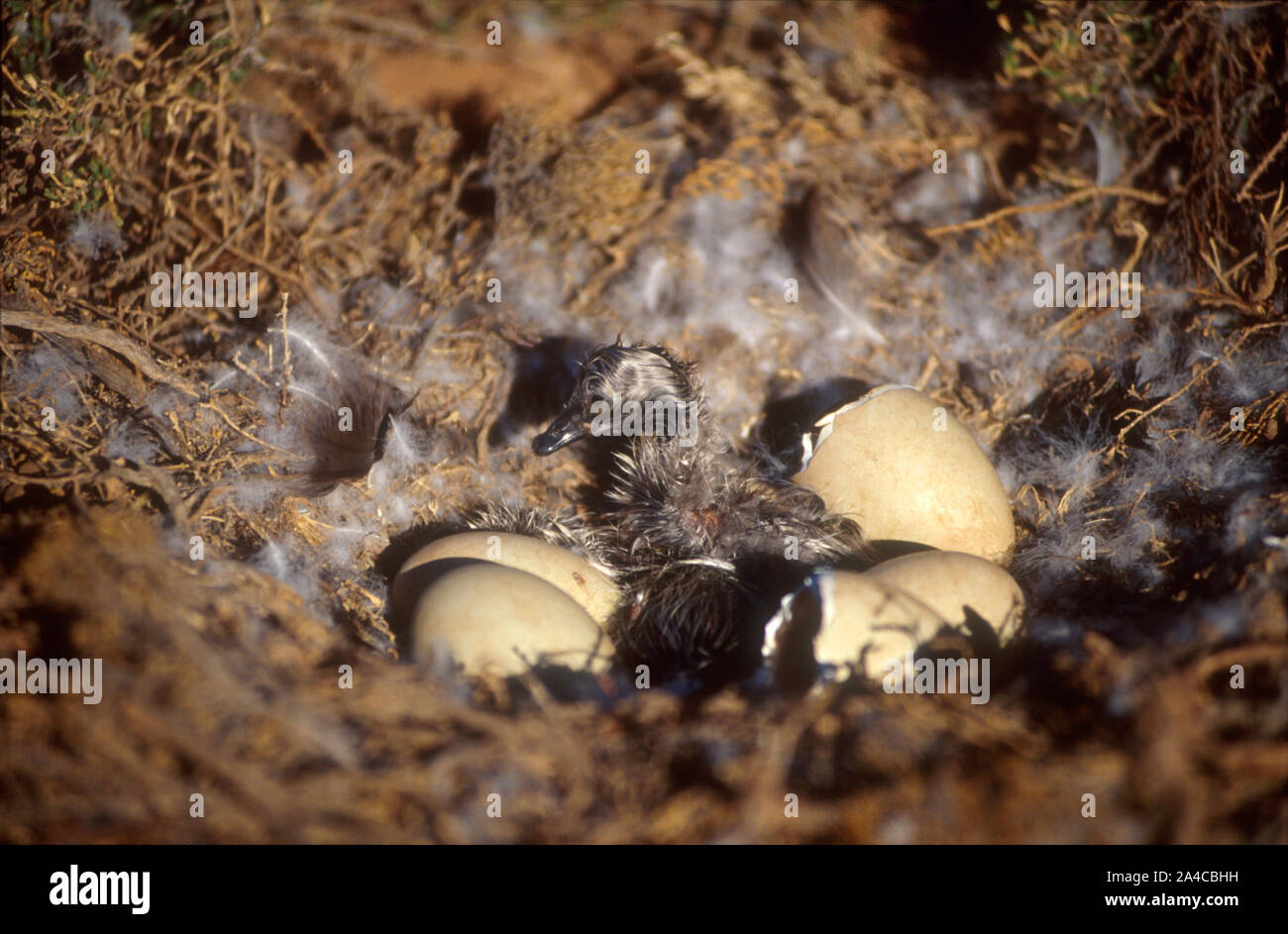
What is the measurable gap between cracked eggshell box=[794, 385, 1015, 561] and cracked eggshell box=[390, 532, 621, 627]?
2.31ft

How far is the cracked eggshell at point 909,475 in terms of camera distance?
2127 mm

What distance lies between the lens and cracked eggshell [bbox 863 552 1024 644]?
1.82 m

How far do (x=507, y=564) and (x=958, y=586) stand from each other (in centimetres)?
110

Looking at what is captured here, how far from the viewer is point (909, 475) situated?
2139mm

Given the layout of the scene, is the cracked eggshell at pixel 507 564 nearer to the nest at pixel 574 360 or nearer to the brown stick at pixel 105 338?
the nest at pixel 574 360

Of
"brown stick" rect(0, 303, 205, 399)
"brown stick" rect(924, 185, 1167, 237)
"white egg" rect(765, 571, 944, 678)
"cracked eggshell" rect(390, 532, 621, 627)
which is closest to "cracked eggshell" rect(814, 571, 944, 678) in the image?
"white egg" rect(765, 571, 944, 678)

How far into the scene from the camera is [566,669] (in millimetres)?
1789

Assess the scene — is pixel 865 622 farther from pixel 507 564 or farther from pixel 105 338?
pixel 105 338

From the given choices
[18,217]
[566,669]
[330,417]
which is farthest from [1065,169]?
[18,217]

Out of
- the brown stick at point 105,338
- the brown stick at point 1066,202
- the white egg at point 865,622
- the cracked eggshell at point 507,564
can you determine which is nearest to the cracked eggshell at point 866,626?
the white egg at point 865,622

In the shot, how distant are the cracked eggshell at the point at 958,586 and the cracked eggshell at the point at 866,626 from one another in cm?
8

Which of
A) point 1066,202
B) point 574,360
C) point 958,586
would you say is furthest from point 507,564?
point 1066,202

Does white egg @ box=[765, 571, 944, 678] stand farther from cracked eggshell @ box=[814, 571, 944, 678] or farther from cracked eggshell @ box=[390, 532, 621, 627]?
cracked eggshell @ box=[390, 532, 621, 627]

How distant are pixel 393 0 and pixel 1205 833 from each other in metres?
3.33
